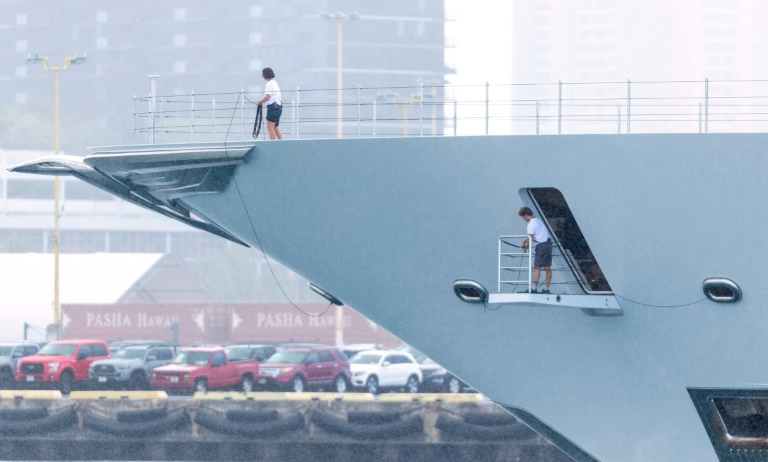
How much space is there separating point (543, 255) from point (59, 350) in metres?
26.7

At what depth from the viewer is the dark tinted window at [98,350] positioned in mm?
38719

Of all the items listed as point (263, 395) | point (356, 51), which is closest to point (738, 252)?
point (263, 395)

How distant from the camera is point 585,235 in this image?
14938 mm

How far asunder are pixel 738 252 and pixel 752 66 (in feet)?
466

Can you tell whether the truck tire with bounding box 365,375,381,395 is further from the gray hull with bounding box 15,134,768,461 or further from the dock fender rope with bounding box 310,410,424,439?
the gray hull with bounding box 15,134,768,461

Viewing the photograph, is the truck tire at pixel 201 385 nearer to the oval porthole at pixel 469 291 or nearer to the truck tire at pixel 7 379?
the truck tire at pixel 7 379

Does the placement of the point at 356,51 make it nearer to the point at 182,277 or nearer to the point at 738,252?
the point at 182,277

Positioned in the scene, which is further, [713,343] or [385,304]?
[385,304]

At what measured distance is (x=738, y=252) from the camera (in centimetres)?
1441

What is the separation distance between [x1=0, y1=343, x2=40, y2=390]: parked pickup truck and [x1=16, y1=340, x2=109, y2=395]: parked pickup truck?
1642 mm

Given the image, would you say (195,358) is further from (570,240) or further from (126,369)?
(570,240)

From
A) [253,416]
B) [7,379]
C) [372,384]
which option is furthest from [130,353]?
[253,416]

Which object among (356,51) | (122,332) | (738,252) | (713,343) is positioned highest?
(356,51)

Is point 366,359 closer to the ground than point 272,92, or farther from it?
closer to the ground
